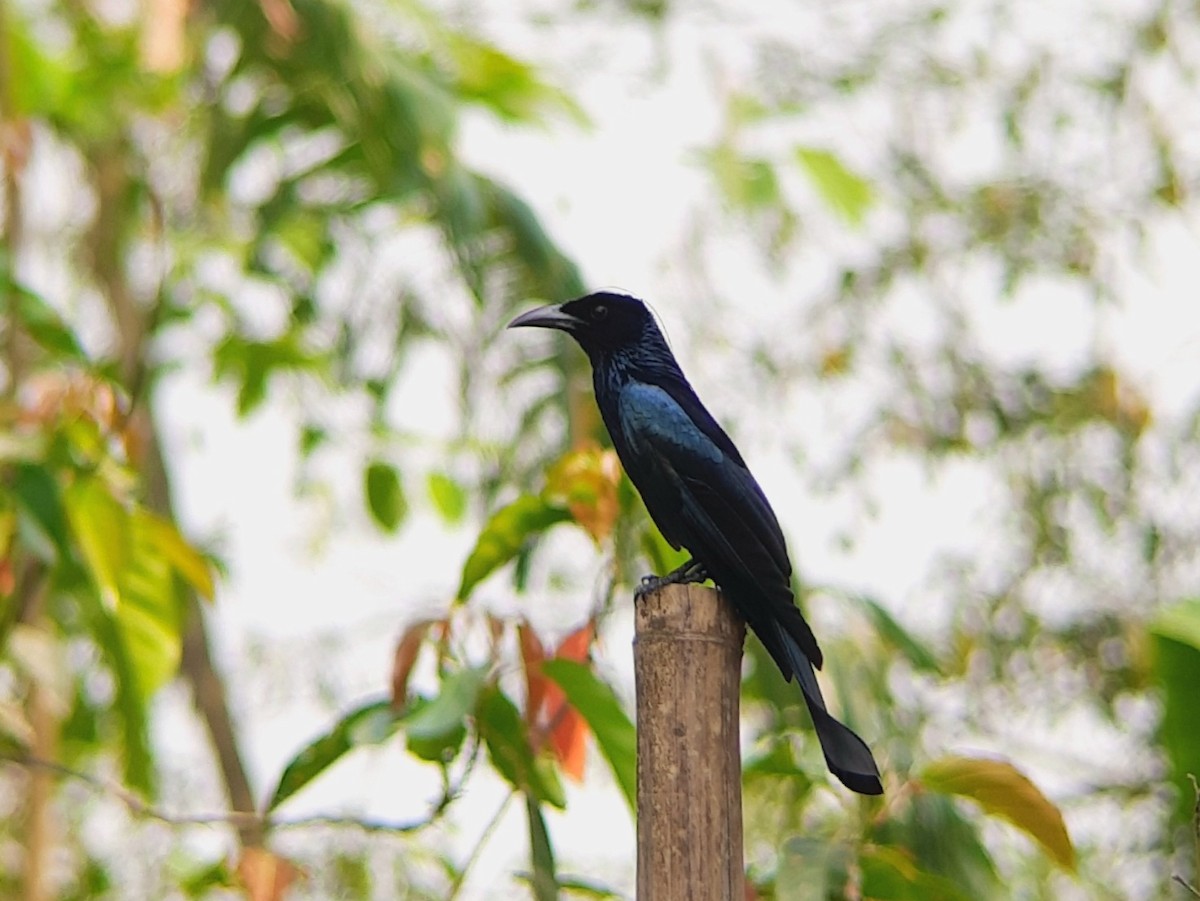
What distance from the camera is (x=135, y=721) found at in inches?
161

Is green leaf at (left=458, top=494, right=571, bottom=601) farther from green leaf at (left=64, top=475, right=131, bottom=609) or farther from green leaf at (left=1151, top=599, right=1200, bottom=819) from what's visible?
green leaf at (left=1151, top=599, right=1200, bottom=819)

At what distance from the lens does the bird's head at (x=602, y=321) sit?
3512 millimetres

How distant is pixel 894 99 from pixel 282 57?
13.5 feet

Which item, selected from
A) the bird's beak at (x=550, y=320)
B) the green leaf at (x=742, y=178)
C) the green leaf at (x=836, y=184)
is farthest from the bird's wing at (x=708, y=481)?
the green leaf at (x=742, y=178)

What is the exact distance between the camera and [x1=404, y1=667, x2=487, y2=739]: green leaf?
2949mm

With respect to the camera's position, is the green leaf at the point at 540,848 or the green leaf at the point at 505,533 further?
the green leaf at the point at 505,533

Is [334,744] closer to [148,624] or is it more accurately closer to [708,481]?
[708,481]

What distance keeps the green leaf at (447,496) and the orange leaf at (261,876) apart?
2.99m

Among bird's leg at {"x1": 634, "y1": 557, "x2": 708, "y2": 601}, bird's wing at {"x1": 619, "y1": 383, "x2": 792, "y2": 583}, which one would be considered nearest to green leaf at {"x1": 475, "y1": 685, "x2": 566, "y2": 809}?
bird's leg at {"x1": 634, "y1": 557, "x2": 708, "y2": 601}

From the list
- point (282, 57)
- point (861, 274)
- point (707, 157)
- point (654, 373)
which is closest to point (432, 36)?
point (282, 57)

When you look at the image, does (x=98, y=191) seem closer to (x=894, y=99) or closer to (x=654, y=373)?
(x=894, y=99)

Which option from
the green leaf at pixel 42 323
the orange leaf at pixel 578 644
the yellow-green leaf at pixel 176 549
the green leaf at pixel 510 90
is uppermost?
the green leaf at pixel 510 90

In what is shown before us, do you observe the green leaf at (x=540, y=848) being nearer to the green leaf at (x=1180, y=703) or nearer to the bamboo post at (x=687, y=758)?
the bamboo post at (x=687, y=758)

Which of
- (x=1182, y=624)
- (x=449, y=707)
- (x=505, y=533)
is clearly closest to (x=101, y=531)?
(x=505, y=533)
